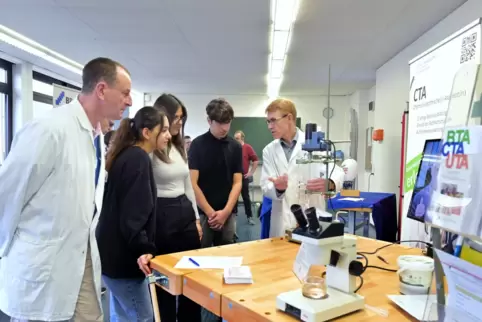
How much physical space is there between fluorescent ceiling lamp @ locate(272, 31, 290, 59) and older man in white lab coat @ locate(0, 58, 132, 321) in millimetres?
3376

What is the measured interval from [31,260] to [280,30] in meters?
3.60

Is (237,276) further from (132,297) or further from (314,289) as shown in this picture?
(132,297)

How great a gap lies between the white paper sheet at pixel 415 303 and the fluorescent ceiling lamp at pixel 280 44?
3.61 m

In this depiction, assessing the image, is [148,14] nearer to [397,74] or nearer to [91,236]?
[91,236]

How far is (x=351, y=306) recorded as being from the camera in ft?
3.13

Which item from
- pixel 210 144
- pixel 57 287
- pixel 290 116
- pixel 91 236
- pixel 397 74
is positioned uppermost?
pixel 397 74

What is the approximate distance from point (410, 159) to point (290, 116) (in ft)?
6.63

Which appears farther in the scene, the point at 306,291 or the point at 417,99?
A: the point at 417,99

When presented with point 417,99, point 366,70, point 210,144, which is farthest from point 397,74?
point 210,144

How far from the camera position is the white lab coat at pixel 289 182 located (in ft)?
6.56

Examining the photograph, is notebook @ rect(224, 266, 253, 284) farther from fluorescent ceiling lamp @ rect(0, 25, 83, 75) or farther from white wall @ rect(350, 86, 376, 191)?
white wall @ rect(350, 86, 376, 191)

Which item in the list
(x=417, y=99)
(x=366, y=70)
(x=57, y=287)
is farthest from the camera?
(x=366, y=70)

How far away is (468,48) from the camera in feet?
9.01

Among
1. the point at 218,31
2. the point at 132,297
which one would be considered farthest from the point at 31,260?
the point at 218,31
